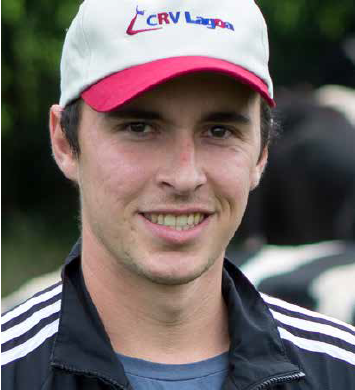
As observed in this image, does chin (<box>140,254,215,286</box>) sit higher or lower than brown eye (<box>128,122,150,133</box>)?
lower

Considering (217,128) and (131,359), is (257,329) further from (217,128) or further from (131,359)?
(217,128)

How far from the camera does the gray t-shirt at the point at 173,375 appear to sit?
208 cm

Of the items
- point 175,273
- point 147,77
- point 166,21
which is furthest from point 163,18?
point 175,273

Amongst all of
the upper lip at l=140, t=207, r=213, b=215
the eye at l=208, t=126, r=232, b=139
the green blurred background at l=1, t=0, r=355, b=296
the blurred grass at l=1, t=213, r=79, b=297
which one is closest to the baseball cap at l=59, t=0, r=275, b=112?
the eye at l=208, t=126, r=232, b=139

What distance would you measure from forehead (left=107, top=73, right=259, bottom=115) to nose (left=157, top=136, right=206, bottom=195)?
2.8 inches

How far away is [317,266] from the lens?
484 centimetres

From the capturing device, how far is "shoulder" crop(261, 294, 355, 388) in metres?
2.21

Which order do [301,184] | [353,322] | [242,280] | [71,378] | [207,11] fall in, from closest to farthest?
[71,378], [207,11], [242,280], [353,322], [301,184]

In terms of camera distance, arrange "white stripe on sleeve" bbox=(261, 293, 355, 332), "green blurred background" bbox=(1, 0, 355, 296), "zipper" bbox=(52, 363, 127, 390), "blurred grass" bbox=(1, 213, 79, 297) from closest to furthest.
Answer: "zipper" bbox=(52, 363, 127, 390) < "white stripe on sleeve" bbox=(261, 293, 355, 332) < "blurred grass" bbox=(1, 213, 79, 297) < "green blurred background" bbox=(1, 0, 355, 296)

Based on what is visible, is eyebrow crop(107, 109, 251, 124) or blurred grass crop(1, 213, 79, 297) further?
blurred grass crop(1, 213, 79, 297)

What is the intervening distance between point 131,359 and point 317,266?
110 inches

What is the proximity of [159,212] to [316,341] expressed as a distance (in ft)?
1.51

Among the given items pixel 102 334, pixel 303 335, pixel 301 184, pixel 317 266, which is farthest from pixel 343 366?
pixel 301 184

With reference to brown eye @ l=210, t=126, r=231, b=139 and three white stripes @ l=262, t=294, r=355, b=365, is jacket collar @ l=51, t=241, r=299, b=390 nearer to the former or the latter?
three white stripes @ l=262, t=294, r=355, b=365
